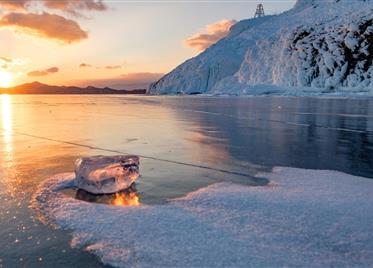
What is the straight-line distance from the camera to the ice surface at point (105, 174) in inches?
169

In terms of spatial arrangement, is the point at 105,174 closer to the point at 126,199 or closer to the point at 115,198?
the point at 115,198

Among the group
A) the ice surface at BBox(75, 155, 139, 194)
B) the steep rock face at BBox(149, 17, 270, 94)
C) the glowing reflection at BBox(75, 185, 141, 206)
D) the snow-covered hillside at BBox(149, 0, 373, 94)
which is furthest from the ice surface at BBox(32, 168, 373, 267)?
the steep rock face at BBox(149, 17, 270, 94)

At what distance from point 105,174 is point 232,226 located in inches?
74.1

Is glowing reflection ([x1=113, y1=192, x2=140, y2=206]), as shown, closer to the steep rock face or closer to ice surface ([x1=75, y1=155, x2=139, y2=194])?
ice surface ([x1=75, y1=155, x2=139, y2=194])

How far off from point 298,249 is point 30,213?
262cm

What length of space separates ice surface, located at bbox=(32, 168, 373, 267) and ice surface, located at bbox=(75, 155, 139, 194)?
1.13 ft

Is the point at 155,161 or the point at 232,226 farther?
the point at 155,161

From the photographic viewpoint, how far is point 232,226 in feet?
10.4

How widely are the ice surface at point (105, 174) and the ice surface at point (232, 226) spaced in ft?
1.13

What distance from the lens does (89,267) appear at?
2.51 meters

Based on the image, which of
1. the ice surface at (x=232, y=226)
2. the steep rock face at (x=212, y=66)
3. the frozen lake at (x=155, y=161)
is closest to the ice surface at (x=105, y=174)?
the frozen lake at (x=155, y=161)

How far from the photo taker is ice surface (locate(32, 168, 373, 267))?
103 inches

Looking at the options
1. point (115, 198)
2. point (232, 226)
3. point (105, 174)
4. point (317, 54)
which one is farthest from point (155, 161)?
point (317, 54)

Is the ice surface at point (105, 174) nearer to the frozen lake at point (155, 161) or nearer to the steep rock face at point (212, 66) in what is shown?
the frozen lake at point (155, 161)
